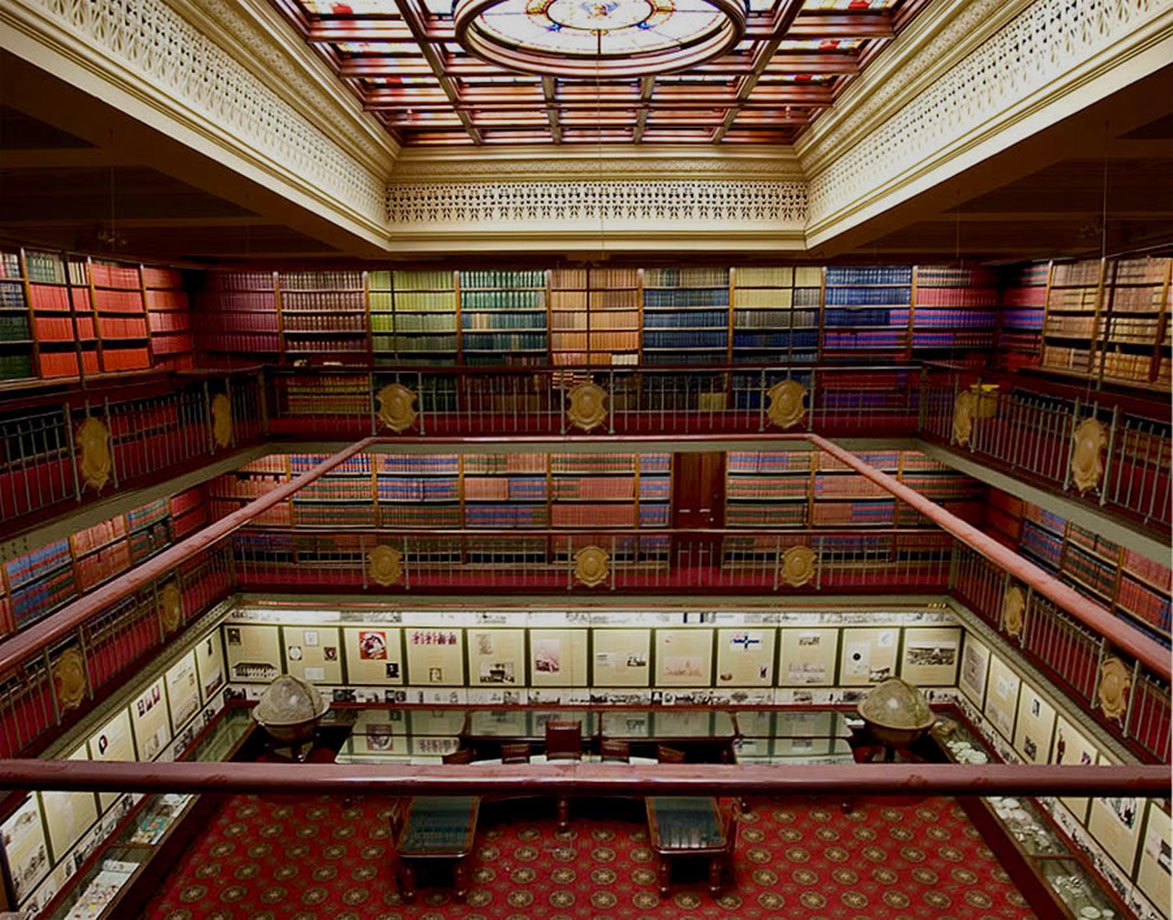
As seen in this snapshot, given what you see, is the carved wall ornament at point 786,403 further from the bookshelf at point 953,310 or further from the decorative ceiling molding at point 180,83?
the decorative ceiling molding at point 180,83

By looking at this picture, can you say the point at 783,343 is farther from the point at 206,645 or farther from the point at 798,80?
the point at 206,645

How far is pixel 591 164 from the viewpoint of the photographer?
6402 mm

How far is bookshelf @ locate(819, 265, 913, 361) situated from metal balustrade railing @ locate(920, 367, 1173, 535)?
581 mm

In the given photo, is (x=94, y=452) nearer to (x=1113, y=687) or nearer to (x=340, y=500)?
(x=340, y=500)

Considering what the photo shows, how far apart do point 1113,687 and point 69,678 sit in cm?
746

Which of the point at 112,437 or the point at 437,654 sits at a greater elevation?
the point at 112,437

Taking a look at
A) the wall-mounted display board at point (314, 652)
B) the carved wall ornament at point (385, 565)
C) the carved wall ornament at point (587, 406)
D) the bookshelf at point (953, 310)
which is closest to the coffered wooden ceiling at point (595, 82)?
the carved wall ornament at point (587, 406)

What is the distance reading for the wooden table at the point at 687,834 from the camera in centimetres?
559

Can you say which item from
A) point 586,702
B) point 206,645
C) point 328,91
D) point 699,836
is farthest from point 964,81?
point 206,645

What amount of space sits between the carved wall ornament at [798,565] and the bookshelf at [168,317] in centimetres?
645

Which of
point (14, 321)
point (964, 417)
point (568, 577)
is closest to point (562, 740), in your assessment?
point (568, 577)

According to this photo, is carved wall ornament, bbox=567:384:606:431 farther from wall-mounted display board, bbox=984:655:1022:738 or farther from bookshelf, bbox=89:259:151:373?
wall-mounted display board, bbox=984:655:1022:738

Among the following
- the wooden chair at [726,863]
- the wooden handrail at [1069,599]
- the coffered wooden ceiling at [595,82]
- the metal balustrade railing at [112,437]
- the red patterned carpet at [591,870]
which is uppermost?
the coffered wooden ceiling at [595,82]

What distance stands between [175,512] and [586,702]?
4686 mm
